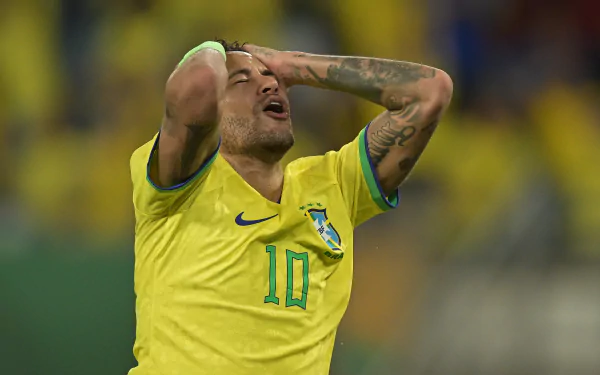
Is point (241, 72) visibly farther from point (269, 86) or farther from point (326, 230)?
point (326, 230)

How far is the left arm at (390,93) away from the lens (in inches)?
64.3

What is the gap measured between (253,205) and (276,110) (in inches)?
10.2

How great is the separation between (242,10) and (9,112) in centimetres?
87

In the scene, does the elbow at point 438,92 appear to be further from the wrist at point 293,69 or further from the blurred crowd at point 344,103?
the blurred crowd at point 344,103

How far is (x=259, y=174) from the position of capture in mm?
1685

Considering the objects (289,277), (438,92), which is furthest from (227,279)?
(438,92)

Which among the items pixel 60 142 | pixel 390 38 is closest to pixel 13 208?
pixel 60 142

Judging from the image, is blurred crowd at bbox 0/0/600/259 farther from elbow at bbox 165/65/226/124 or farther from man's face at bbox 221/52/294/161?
elbow at bbox 165/65/226/124

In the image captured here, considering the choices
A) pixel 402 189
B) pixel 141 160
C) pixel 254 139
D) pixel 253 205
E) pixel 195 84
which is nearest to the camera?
pixel 195 84

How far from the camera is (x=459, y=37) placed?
267cm

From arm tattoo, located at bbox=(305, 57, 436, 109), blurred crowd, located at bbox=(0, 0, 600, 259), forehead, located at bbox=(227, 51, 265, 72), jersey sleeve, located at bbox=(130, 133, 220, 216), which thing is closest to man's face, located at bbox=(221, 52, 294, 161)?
forehead, located at bbox=(227, 51, 265, 72)

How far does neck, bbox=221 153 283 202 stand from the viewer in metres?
1.67

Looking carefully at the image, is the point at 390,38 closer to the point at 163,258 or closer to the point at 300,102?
the point at 300,102

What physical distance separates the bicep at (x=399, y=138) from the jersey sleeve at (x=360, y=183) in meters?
Result: 0.02
